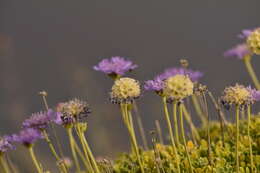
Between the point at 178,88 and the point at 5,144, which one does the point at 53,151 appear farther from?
the point at 178,88

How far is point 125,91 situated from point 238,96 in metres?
0.38

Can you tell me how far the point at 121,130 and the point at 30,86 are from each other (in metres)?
1.23

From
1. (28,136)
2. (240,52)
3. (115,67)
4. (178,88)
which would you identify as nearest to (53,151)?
(28,136)

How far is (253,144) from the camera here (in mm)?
2520

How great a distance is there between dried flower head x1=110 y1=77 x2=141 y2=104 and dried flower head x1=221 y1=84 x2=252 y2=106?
308 millimetres

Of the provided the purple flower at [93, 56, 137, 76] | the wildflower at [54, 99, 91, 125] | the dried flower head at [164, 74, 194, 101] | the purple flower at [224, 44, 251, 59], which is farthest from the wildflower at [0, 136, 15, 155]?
the purple flower at [224, 44, 251, 59]

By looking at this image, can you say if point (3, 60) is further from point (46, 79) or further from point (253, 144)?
point (253, 144)

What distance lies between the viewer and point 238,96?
179cm

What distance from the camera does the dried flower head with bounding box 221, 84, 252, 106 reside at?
5.89 feet

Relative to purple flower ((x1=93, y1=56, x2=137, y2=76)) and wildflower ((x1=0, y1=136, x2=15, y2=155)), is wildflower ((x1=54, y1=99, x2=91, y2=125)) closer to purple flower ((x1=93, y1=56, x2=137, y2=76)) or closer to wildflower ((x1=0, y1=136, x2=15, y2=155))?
purple flower ((x1=93, y1=56, x2=137, y2=76))

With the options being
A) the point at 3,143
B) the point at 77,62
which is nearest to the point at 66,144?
the point at 77,62

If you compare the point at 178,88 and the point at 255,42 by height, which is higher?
the point at 255,42

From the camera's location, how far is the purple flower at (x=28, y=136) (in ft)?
6.59

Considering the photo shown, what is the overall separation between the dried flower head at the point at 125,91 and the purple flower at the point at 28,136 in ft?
1.32
